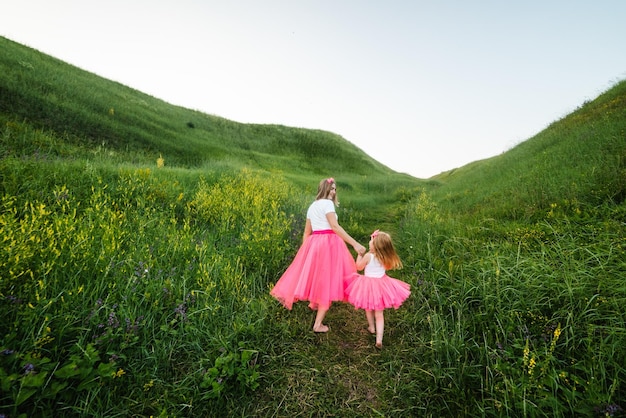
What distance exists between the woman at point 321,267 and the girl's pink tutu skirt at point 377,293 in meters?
0.33

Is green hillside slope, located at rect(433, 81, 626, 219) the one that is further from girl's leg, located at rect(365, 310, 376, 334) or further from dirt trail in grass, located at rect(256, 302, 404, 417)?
dirt trail in grass, located at rect(256, 302, 404, 417)

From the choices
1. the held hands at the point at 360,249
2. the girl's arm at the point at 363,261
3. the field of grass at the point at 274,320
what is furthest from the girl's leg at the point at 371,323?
the held hands at the point at 360,249

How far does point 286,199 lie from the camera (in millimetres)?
9953

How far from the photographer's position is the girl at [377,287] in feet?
13.3

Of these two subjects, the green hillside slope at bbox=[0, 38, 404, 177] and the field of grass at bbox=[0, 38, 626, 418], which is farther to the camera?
the green hillside slope at bbox=[0, 38, 404, 177]

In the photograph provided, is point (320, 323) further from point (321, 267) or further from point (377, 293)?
point (377, 293)

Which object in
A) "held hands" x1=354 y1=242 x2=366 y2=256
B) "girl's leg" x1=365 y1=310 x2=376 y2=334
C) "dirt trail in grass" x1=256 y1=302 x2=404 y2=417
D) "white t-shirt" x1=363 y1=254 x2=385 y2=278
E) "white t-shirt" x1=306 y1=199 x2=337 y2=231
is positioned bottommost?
"dirt trail in grass" x1=256 y1=302 x2=404 y2=417

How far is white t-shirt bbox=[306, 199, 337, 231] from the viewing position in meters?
4.78

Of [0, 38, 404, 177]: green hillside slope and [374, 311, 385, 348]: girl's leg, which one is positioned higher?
[0, 38, 404, 177]: green hillside slope

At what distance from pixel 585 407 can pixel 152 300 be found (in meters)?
4.30

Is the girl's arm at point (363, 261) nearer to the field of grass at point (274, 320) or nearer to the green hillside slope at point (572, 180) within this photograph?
the field of grass at point (274, 320)

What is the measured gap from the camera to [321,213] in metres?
4.80

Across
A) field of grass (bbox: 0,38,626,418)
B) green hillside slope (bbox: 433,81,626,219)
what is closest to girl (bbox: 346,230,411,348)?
field of grass (bbox: 0,38,626,418)

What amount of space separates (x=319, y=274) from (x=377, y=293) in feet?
3.01
